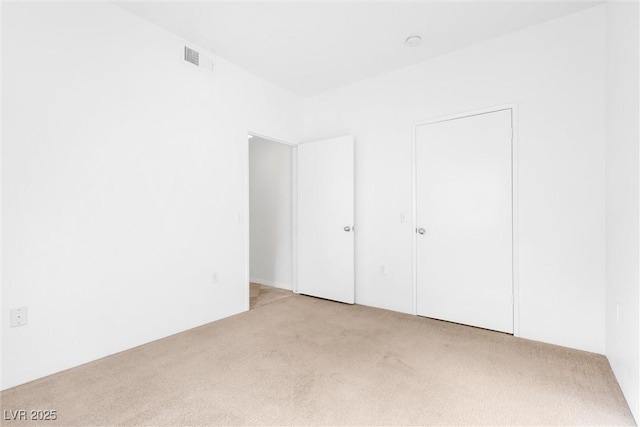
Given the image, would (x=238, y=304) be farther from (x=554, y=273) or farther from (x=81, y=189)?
(x=554, y=273)

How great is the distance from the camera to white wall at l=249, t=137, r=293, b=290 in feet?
14.6

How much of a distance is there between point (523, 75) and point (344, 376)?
9.30ft

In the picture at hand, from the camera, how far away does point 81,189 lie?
2.22 m

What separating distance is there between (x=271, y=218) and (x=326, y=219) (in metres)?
1.15

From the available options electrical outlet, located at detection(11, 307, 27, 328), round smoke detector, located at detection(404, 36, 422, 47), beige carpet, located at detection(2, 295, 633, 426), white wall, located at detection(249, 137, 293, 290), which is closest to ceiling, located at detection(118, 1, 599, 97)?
round smoke detector, located at detection(404, 36, 422, 47)

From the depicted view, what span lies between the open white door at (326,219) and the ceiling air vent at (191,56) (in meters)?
1.57

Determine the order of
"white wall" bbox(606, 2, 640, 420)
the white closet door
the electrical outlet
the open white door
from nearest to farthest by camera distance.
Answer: "white wall" bbox(606, 2, 640, 420) → the electrical outlet → the white closet door → the open white door

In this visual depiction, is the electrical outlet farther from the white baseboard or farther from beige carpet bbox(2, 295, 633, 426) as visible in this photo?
the white baseboard

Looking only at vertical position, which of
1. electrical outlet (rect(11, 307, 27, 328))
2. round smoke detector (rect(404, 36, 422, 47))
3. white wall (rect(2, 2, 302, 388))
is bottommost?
electrical outlet (rect(11, 307, 27, 328))

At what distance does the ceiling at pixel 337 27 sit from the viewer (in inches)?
94.2

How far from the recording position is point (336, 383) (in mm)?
1942

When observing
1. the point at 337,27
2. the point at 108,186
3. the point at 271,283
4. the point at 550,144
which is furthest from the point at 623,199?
the point at 271,283

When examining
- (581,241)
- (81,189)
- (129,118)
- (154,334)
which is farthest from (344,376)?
(129,118)

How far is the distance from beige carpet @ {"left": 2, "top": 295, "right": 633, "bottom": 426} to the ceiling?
265 cm
